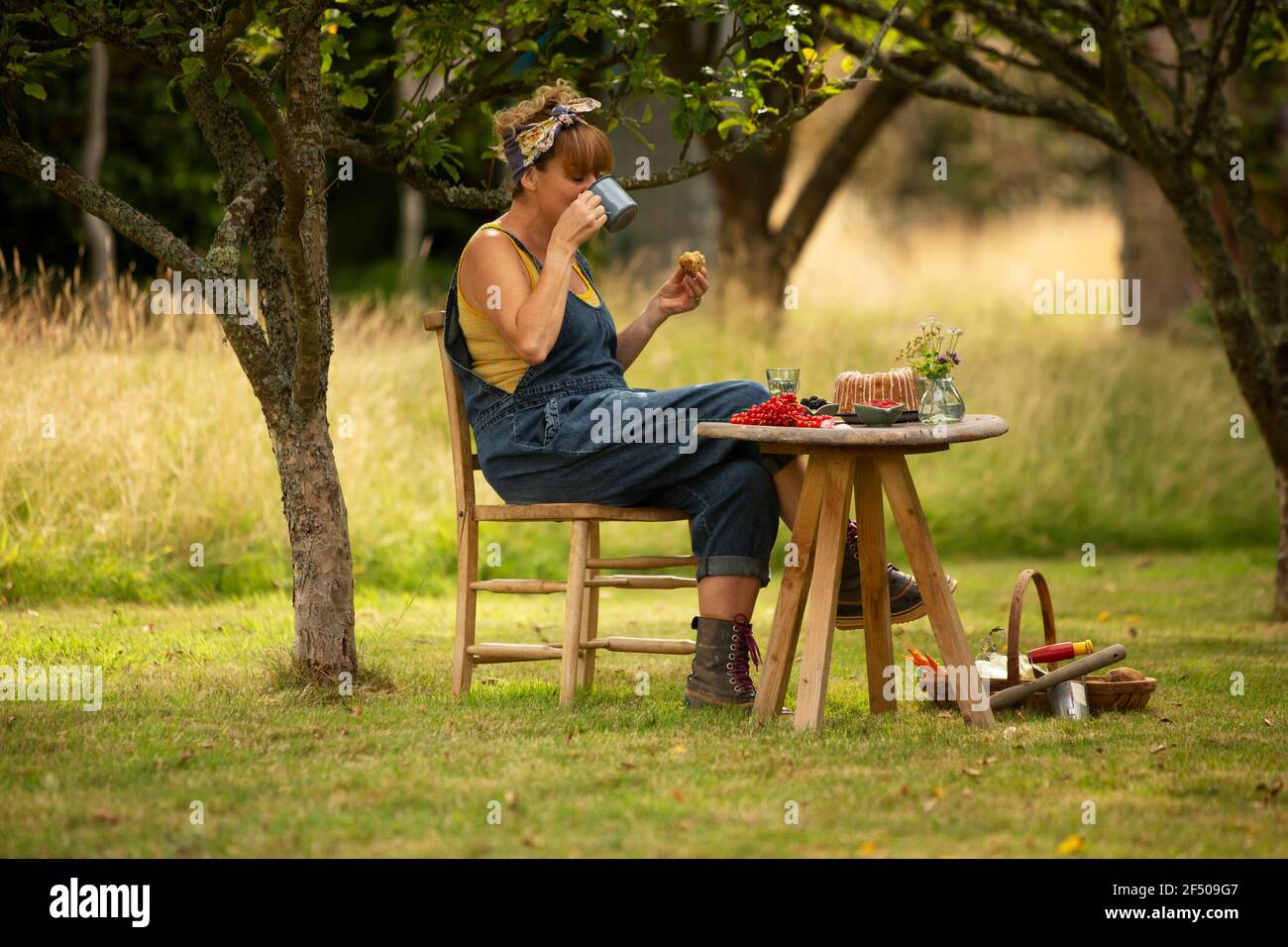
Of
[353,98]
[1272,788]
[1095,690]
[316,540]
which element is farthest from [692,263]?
[1272,788]

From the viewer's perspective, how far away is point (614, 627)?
21.5 ft

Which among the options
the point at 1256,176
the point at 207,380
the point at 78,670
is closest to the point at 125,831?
the point at 78,670

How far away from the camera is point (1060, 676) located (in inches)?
174

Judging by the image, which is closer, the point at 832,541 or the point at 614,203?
the point at 832,541

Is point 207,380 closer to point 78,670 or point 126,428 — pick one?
point 126,428

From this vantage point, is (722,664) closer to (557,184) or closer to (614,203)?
(614,203)

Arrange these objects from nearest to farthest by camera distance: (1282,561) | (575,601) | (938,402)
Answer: (938,402), (575,601), (1282,561)

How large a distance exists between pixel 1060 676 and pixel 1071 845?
136 centimetres

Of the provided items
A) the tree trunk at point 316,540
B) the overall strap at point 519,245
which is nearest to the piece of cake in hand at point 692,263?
the overall strap at point 519,245

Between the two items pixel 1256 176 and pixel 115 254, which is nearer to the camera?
pixel 1256 176

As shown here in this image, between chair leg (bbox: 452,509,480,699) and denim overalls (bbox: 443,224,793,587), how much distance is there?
202 mm

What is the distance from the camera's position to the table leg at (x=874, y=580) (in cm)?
438

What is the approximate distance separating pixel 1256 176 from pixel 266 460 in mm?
7471

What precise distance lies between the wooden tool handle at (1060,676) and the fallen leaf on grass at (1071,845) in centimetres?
121
